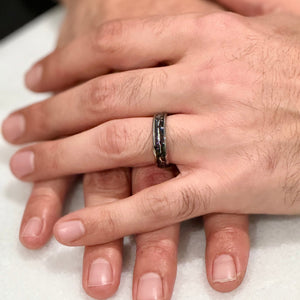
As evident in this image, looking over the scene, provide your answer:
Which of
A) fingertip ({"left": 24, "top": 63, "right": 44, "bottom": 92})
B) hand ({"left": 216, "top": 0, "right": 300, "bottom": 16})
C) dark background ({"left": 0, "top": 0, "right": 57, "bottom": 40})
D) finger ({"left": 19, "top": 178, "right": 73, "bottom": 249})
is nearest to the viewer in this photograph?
finger ({"left": 19, "top": 178, "right": 73, "bottom": 249})

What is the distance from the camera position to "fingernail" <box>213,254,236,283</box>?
70cm

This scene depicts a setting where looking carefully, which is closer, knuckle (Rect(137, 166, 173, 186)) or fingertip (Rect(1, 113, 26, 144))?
knuckle (Rect(137, 166, 173, 186))

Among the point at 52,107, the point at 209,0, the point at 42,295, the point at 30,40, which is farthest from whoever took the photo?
the point at 30,40

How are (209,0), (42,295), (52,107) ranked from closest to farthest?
(42,295) → (52,107) → (209,0)

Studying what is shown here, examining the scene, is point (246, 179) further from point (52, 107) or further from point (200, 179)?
point (52, 107)

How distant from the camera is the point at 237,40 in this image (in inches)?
32.1

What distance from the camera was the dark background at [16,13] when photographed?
135 cm

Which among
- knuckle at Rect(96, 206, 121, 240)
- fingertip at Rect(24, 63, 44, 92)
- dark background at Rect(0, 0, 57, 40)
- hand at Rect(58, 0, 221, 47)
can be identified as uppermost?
dark background at Rect(0, 0, 57, 40)

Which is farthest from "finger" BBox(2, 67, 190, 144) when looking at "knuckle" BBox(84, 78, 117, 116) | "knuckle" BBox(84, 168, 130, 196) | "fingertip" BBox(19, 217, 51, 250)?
"fingertip" BBox(19, 217, 51, 250)

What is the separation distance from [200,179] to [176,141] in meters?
0.08

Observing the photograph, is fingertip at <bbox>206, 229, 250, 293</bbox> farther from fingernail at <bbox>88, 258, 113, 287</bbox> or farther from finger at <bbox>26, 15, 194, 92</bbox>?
finger at <bbox>26, 15, 194, 92</bbox>

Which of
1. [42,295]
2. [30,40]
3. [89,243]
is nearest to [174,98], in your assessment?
[89,243]

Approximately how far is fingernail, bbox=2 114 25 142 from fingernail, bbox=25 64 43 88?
Result: 0.37 feet

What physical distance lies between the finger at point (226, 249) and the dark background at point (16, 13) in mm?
932
